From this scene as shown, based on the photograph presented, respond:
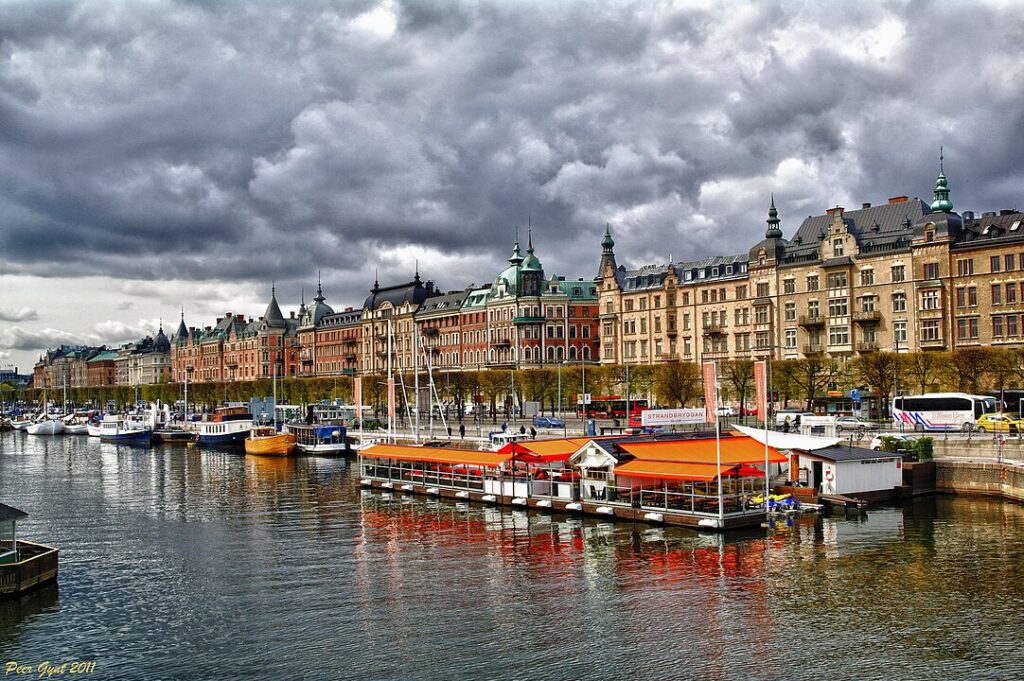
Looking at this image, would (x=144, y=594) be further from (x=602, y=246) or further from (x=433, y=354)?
(x=433, y=354)

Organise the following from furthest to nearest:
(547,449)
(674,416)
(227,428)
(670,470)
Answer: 1. (227,428)
2. (674,416)
3. (547,449)
4. (670,470)

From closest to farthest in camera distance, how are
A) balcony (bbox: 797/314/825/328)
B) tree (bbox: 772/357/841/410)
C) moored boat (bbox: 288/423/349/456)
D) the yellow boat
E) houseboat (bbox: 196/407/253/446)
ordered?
tree (bbox: 772/357/841/410) < moored boat (bbox: 288/423/349/456) < the yellow boat < balcony (bbox: 797/314/825/328) < houseboat (bbox: 196/407/253/446)

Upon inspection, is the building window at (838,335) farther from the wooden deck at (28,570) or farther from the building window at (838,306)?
the wooden deck at (28,570)

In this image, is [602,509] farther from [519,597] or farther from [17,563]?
[17,563]

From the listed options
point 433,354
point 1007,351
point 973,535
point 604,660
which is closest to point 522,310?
point 433,354

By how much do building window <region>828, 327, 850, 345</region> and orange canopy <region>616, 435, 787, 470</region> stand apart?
54.0 meters

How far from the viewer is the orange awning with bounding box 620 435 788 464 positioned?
53.0m

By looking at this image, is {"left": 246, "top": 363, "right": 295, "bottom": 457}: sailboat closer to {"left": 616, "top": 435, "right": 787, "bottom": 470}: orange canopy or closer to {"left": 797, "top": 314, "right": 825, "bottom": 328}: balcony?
{"left": 616, "top": 435, "right": 787, "bottom": 470}: orange canopy

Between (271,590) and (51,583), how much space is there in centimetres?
908

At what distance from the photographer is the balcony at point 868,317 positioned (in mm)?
104000

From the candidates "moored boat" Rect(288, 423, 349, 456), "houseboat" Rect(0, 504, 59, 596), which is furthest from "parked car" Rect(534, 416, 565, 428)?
"houseboat" Rect(0, 504, 59, 596)

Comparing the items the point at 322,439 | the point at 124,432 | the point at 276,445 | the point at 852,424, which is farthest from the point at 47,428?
the point at 852,424

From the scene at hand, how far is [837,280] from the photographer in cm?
10888

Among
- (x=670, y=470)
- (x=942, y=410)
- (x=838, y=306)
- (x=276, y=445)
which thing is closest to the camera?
(x=670, y=470)
